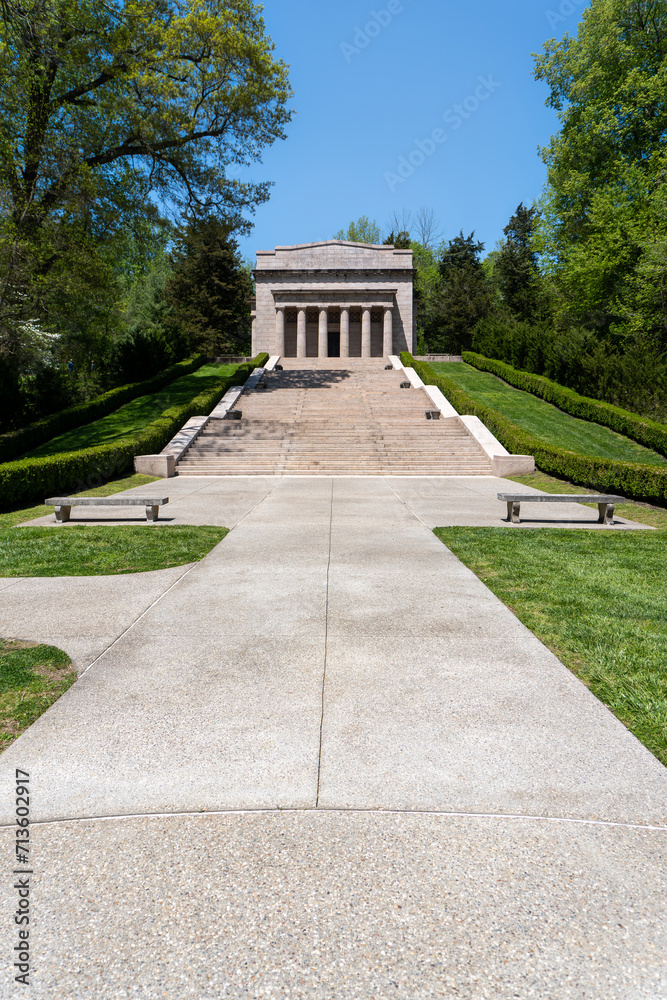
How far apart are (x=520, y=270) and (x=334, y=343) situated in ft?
73.4

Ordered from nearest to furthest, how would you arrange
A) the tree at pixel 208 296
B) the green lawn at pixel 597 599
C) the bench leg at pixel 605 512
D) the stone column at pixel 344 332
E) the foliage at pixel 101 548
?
the green lawn at pixel 597 599, the foliage at pixel 101 548, the bench leg at pixel 605 512, the stone column at pixel 344 332, the tree at pixel 208 296

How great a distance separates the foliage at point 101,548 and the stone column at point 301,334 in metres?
39.5

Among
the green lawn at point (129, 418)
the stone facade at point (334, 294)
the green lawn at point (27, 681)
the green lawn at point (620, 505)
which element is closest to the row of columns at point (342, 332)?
the stone facade at point (334, 294)

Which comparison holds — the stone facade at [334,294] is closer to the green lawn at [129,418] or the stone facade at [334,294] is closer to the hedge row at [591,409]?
the green lawn at [129,418]

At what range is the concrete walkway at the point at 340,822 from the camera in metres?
1.97

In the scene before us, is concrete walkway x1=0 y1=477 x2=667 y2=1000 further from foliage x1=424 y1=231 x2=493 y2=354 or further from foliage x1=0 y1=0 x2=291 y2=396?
foliage x1=424 y1=231 x2=493 y2=354

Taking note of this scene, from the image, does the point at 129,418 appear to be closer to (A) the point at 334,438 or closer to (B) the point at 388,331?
(A) the point at 334,438

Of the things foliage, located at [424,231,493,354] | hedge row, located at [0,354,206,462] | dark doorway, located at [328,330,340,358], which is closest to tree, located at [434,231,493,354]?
foliage, located at [424,231,493,354]

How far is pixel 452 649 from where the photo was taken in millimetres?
4664

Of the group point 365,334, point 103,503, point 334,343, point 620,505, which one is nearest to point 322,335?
point 365,334

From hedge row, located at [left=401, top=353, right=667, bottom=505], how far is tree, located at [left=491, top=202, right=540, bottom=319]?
111 feet

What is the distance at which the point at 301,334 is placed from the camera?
158 feet

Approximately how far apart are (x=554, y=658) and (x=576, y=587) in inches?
84.6

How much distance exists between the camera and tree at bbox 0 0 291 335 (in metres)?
18.7
